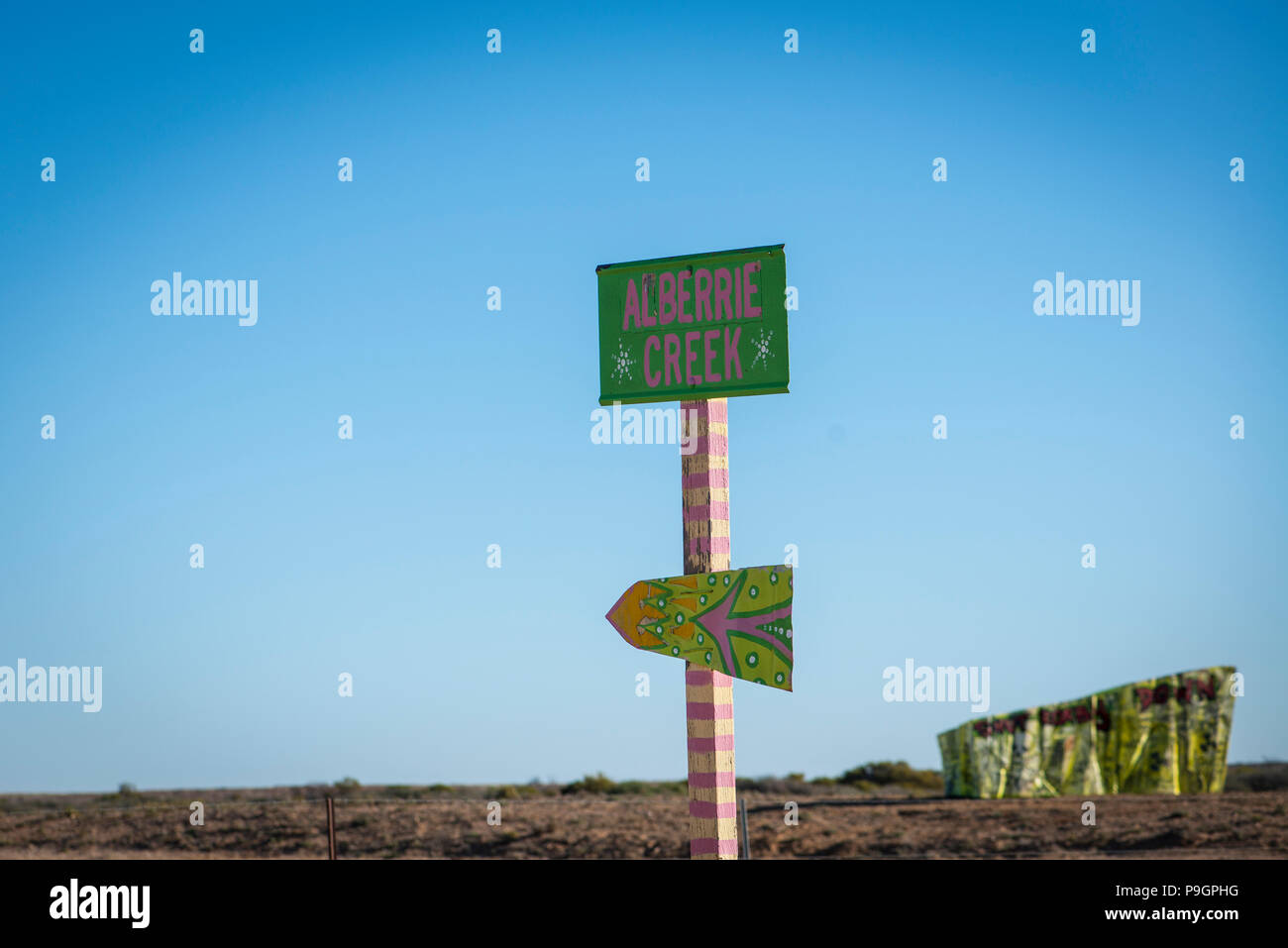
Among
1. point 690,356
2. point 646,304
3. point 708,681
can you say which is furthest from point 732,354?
point 708,681

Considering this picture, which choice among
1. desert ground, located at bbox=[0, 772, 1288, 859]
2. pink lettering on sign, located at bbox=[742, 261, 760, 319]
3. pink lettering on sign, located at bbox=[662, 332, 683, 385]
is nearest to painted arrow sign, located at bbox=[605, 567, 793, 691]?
pink lettering on sign, located at bbox=[662, 332, 683, 385]

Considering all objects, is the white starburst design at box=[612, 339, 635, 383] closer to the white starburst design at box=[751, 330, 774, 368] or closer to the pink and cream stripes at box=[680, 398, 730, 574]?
the pink and cream stripes at box=[680, 398, 730, 574]

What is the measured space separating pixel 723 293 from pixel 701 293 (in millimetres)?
178

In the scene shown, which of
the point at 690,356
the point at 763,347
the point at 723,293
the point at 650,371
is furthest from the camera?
the point at 650,371

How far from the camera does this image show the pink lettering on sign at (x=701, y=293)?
10.2 meters

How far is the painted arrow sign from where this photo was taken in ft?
32.4

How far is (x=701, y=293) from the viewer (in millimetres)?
10219

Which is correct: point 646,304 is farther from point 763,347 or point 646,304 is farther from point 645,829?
point 645,829

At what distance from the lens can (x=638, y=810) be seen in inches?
1158

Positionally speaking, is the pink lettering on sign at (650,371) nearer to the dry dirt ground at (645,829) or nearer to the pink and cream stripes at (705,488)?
the pink and cream stripes at (705,488)
